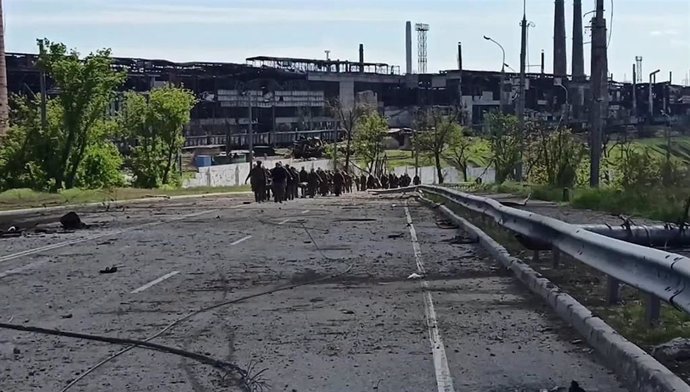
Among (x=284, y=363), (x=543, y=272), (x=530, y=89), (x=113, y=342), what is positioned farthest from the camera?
(x=530, y=89)

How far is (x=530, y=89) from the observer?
5202 inches

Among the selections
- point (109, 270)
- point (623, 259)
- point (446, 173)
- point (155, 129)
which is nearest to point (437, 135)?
point (446, 173)

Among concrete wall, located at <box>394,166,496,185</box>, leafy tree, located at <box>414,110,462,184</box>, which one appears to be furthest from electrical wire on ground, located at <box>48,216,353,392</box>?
concrete wall, located at <box>394,166,496,185</box>

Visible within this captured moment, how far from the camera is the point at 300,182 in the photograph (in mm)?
50938

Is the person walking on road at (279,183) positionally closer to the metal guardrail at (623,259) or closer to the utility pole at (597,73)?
the utility pole at (597,73)

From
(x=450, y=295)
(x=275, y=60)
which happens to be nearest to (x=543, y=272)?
(x=450, y=295)

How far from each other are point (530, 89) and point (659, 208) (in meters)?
112

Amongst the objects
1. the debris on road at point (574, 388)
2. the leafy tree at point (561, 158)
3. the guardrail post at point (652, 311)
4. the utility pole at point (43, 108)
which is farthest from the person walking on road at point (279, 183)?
the debris on road at point (574, 388)

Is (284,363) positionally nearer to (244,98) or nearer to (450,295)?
(450,295)

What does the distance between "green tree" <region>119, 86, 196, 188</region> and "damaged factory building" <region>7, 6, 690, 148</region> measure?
99.2 feet

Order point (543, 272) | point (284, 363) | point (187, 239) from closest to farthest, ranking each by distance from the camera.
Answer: point (284, 363) → point (543, 272) → point (187, 239)

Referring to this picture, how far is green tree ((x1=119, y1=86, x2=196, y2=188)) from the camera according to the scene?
70.1m

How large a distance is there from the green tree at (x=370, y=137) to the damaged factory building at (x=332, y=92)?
41.1 ft

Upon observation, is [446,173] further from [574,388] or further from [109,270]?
[574,388]
